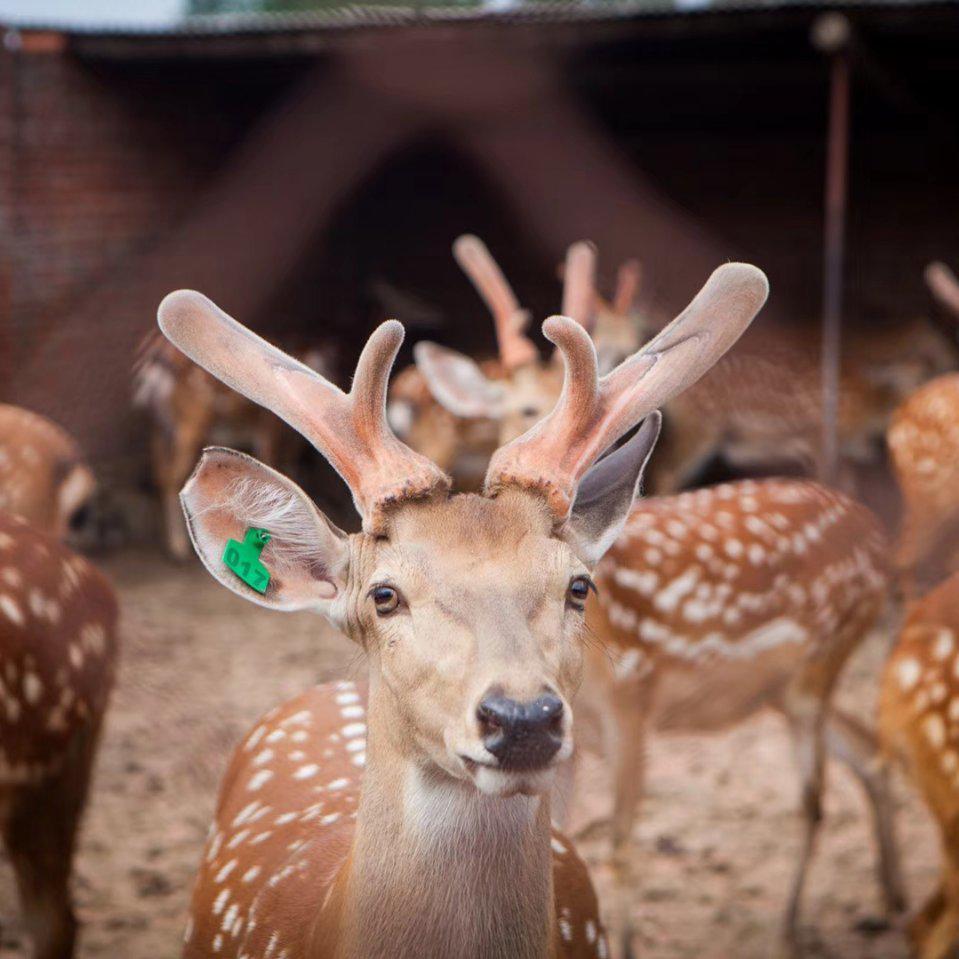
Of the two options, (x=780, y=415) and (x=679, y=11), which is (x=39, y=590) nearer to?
(x=679, y=11)

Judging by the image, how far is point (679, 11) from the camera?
6.36m

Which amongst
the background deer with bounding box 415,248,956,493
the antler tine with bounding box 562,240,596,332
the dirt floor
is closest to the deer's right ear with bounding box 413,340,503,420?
the antler tine with bounding box 562,240,596,332

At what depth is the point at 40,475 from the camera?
469 cm

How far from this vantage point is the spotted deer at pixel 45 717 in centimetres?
285

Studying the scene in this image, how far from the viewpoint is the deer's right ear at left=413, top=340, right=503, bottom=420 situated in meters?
4.14

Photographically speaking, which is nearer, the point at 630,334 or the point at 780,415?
the point at 630,334

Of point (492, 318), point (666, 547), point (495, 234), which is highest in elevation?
point (495, 234)

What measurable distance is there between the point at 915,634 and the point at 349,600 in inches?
70.8

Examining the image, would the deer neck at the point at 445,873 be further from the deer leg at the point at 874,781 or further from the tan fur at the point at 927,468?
the tan fur at the point at 927,468

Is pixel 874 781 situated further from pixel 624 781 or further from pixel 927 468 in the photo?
pixel 927 468

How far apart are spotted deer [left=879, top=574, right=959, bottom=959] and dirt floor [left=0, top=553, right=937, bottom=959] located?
0.63 m

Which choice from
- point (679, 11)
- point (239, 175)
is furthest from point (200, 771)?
point (239, 175)

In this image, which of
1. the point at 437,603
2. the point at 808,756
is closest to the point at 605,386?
the point at 437,603

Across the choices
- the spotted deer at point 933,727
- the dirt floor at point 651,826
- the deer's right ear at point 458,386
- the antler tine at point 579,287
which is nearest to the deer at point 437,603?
the spotted deer at point 933,727
